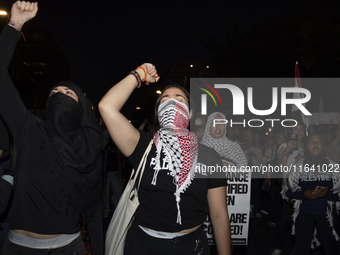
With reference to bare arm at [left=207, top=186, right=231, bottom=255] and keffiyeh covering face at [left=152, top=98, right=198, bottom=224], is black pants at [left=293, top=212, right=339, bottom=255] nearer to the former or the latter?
bare arm at [left=207, top=186, right=231, bottom=255]

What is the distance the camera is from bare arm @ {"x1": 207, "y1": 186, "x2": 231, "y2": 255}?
2.02 metres

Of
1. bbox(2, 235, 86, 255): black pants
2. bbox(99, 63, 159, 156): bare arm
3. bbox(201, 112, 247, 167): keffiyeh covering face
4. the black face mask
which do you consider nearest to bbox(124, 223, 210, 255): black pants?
bbox(2, 235, 86, 255): black pants

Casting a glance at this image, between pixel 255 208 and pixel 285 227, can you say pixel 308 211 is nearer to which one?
pixel 285 227

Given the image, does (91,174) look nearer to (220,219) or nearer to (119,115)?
(119,115)

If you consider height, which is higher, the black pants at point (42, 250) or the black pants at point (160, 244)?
the black pants at point (160, 244)

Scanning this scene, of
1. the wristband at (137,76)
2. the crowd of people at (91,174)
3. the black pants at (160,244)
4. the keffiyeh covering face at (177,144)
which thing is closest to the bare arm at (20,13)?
the crowd of people at (91,174)

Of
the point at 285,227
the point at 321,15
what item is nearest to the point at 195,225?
the point at 285,227

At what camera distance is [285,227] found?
452 cm

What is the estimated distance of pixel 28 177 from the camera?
2.03 m

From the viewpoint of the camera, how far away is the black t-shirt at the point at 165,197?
6.29ft

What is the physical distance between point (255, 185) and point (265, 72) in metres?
11.2

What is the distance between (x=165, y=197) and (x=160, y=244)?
307 millimetres

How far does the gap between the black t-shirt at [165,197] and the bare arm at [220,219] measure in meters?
0.06

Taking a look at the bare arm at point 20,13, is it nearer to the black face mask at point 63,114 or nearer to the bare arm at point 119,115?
the black face mask at point 63,114
